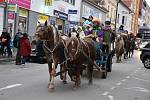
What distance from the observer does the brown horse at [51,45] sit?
12.4 meters

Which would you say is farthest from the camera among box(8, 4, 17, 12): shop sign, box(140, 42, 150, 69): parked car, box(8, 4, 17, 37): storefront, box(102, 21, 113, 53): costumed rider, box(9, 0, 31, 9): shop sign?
box(9, 0, 31, 9): shop sign

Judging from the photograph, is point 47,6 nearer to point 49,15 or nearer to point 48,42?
point 49,15

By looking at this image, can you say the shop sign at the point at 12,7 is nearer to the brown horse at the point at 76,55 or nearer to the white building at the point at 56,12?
the white building at the point at 56,12

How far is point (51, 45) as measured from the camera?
41.2 feet

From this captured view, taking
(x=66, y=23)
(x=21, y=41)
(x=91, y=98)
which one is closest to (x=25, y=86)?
(x=91, y=98)

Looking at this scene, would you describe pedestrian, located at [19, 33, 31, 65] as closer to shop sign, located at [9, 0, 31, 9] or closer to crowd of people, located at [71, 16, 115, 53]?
crowd of people, located at [71, 16, 115, 53]

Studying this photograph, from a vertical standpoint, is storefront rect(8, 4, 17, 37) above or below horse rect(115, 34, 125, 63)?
above

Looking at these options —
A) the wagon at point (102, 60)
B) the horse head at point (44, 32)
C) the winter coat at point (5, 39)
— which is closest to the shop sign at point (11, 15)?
the winter coat at point (5, 39)

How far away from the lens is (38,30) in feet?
40.7

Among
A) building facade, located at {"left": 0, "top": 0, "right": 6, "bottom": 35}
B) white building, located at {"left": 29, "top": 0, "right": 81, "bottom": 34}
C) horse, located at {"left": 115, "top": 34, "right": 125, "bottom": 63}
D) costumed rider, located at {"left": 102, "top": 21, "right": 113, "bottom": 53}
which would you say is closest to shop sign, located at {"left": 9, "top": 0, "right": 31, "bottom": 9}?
building facade, located at {"left": 0, "top": 0, "right": 6, "bottom": 35}

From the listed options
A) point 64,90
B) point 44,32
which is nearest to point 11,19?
point 64,90

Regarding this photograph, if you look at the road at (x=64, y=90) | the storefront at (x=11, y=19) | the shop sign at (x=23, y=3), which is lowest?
the road at (x=64, y=90)

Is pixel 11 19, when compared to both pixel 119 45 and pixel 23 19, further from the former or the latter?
pixel 119 45

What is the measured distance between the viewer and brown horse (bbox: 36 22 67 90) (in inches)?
488
